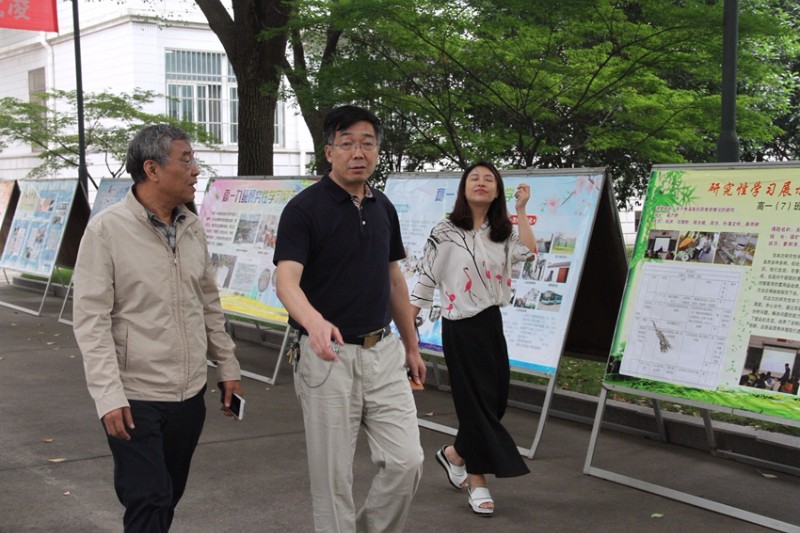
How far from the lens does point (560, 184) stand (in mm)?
7102

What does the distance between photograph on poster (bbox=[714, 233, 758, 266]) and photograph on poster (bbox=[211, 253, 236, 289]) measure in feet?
17.9

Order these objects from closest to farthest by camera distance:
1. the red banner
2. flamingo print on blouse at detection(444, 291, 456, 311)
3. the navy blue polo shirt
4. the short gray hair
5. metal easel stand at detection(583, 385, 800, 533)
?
the short gray hair, the navy blue polo shirt, metal easel stand at detection(583, 385, 800, 533), flamingo print on blouse at detection(444, 291, 456, 311), the red banner

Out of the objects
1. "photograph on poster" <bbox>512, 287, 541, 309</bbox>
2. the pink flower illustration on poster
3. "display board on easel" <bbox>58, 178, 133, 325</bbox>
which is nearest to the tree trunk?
"display board on easel" <bbox>58, 178, 133, 325</bbox>

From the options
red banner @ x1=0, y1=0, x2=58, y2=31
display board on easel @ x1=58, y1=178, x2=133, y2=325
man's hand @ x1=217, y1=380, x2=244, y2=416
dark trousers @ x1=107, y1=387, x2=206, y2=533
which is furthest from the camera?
red banner @ x1=0, y1=0, x2=58, y2=31

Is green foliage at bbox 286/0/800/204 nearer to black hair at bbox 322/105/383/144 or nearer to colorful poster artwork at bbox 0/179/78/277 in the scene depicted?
colorful poster artwork at bbox 0/179/78/277

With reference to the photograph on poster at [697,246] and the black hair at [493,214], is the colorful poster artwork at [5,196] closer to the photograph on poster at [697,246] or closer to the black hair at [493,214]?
the black hair at [493,214]

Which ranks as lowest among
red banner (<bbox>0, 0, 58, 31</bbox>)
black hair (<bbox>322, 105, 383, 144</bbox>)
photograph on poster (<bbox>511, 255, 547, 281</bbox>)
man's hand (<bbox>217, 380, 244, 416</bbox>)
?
man's hand (<bbox>217, 380, 244, 416</bbox>)

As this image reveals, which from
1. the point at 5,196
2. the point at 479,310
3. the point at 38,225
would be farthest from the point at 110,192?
the point at 479,310

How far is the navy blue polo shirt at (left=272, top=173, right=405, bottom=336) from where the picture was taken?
3.94 m

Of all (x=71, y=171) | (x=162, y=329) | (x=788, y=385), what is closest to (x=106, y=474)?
(x=162, y=329)

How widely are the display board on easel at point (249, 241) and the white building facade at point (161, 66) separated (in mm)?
17593

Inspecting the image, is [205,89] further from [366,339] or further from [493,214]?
[366,339]

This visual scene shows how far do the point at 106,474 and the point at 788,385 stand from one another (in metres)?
3.99

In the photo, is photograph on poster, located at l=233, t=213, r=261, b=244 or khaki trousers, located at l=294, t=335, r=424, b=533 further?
photograph on poster, located at l=233, t=213, r=261, b=244
